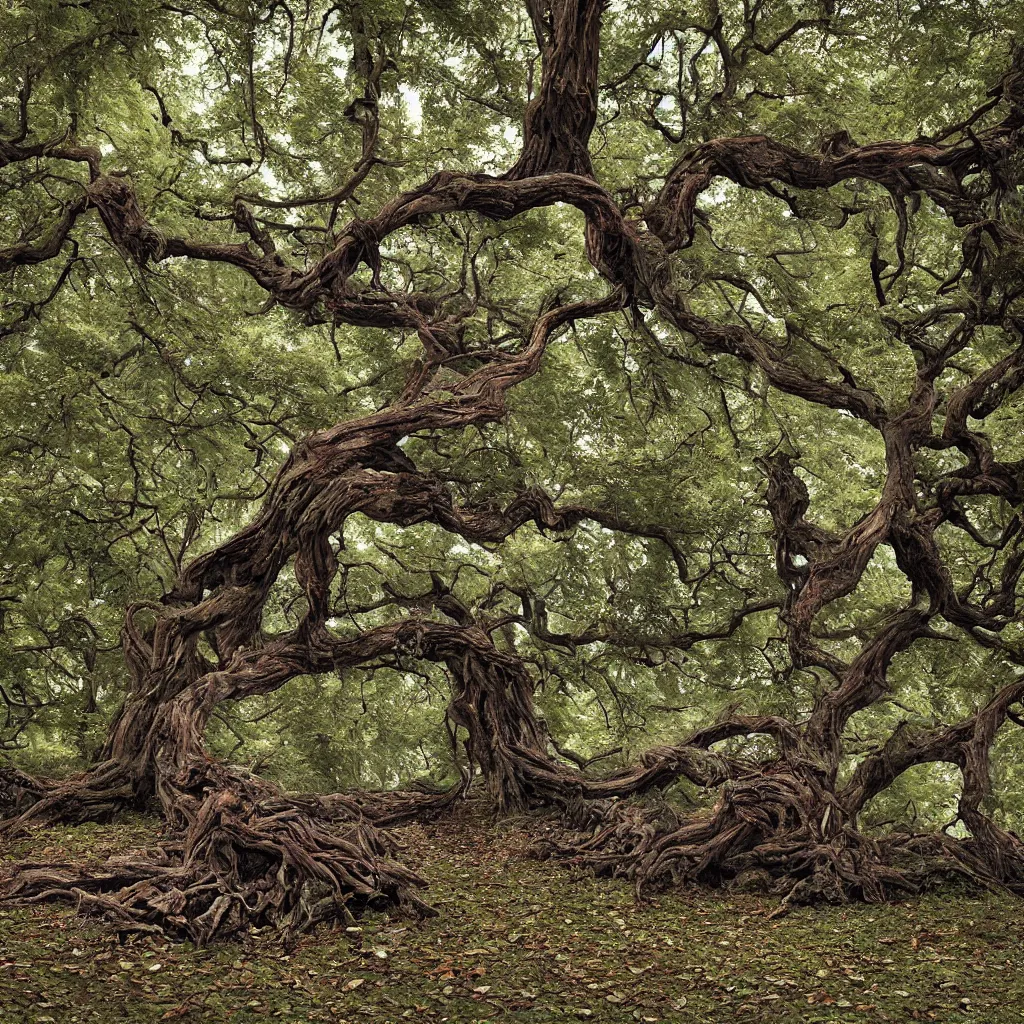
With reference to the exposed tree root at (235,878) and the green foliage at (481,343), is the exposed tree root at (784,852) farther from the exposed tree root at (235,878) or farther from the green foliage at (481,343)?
the exposed tree root at (235,878)

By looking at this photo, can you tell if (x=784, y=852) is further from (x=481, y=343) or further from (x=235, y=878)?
(x=481, y=343)

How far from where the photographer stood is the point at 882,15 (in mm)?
7883

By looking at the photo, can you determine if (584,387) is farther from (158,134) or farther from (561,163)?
(158,134)

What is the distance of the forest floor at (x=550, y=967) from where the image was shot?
4074mm

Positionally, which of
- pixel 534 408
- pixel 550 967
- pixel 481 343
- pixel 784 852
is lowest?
pixel 550 967

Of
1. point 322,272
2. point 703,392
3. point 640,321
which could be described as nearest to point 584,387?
point 703,392

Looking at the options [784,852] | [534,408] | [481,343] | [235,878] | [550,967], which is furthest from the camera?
[534,408]

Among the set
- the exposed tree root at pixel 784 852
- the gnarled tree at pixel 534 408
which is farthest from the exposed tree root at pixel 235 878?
the exposed tree root at pixel 784 852

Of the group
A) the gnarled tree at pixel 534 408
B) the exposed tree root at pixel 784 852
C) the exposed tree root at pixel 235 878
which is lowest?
the exposed tree root at pixel 235 878

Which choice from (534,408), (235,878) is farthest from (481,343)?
(235,878)

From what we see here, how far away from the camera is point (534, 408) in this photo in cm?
991

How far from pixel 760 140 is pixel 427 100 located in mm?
3217

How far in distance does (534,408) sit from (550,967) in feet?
19.4

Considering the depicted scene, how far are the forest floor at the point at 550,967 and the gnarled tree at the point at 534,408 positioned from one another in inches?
12.4
